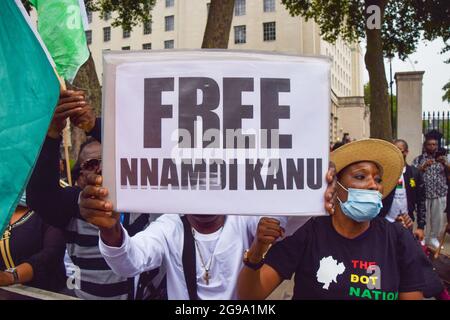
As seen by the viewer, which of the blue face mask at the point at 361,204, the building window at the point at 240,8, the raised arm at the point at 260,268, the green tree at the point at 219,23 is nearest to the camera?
the raised arm at the point at 260,268

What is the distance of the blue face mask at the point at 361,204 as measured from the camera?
7.59 ft

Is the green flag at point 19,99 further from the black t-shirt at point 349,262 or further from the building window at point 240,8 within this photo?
the building window at point 240,8

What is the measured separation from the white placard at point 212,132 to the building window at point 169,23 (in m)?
48.9

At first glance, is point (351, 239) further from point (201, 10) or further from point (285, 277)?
point (201, 10)

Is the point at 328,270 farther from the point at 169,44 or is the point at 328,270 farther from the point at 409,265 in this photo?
the point at 169,44

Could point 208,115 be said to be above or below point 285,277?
above

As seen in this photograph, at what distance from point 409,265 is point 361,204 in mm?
351

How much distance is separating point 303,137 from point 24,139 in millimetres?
1129

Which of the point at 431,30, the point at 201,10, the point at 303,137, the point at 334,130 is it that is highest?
the point at 201,10

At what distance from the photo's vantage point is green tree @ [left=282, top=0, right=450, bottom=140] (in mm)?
13977

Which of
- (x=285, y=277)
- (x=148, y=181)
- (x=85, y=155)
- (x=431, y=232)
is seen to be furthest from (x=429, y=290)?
(x=431, y=232)

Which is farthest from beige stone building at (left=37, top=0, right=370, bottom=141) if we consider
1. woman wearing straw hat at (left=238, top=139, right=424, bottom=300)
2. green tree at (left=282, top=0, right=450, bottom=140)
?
woman wearing straw hat at (left=238, top=139, right=424, bottom=300)

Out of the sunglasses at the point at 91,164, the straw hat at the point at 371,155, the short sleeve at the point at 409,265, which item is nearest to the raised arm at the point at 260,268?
the short sleeve at the point at 409,265

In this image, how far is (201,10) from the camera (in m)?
45.1
